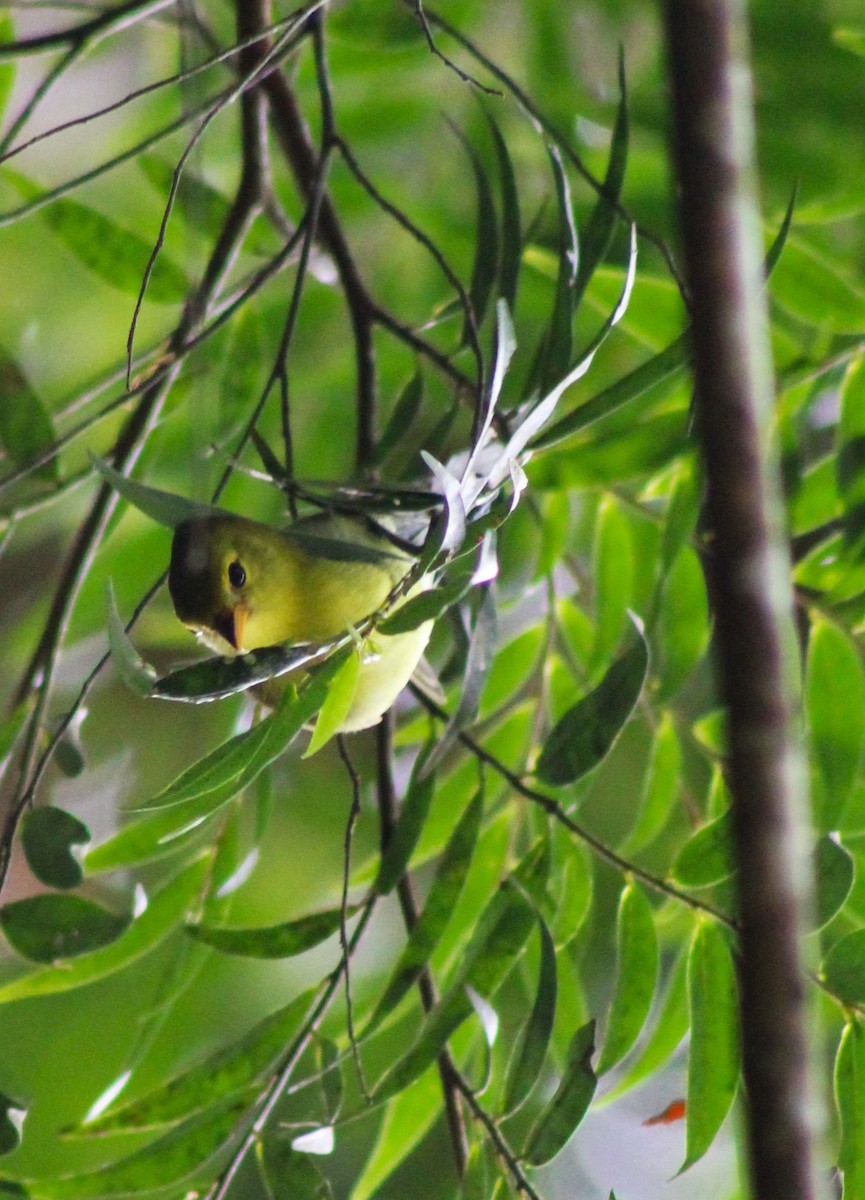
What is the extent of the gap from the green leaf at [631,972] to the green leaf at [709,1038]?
0.03 m

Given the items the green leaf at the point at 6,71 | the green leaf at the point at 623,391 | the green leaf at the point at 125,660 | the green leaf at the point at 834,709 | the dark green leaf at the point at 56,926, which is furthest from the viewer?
the green leaf at the point at 6,71

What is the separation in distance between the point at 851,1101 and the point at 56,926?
452 mm

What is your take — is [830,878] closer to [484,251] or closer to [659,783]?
[659,783]

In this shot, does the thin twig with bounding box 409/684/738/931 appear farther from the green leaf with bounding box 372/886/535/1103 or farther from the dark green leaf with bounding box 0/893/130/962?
the dark green leaf with bounding box 0/893/130/962

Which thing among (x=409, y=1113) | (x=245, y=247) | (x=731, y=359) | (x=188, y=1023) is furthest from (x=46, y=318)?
(x=731, y=359)

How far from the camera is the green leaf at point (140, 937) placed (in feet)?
2.84

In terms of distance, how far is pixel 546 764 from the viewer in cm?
73

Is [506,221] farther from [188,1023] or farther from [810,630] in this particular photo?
[188,1023]

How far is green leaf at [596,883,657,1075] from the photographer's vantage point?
764 millimetres

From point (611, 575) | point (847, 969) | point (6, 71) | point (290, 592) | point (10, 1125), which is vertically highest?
point (6, 71)

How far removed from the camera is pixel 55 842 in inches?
29.1

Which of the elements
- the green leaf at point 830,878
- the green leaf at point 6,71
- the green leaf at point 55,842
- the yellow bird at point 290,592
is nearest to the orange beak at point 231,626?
the yellow bird at point 290,592

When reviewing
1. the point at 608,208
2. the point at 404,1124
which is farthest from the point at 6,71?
the point at 404,1124

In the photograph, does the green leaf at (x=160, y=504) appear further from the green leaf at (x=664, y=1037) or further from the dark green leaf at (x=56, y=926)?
the green leaf at (x=664, y=1037)
